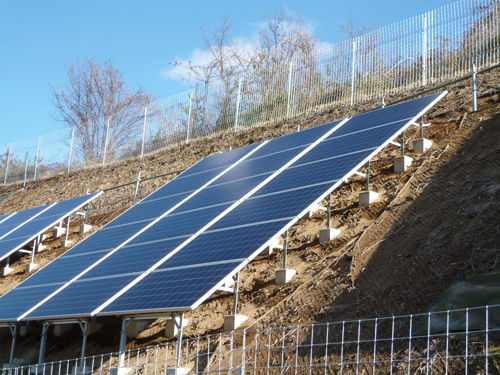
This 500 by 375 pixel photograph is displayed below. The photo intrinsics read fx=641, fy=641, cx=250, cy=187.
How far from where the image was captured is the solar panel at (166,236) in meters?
11.7

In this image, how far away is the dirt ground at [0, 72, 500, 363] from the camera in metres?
10.5

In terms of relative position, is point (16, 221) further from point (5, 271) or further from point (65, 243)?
point (65, 243)

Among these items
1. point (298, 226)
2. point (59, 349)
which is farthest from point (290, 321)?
point (59, 349)

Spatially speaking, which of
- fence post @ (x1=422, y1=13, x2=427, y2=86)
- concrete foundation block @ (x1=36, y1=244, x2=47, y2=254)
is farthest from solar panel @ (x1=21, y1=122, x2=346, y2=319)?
concrete foundation block @ (x1=36, y1=244, x2=47, y2=254)

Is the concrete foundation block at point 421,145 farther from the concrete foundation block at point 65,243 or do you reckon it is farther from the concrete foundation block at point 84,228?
the concrete foundation block at point 65,243

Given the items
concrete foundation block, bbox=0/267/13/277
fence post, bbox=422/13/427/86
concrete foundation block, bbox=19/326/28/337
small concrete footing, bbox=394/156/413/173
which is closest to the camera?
small concrete footing, bbox=394/156/413/173

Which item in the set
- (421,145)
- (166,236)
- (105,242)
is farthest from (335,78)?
(166,236)

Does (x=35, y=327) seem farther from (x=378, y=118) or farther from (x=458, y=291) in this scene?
(x=458, y=291)

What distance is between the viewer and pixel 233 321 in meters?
11.7

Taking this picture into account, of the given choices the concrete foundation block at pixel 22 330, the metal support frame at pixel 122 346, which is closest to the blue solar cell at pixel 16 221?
the concrete foundation block at pixel 22 330

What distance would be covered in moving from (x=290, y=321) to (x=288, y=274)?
1.60m

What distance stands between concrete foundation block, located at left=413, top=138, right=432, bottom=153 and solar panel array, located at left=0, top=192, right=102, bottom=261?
11179 mm

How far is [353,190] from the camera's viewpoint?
50.8 ft

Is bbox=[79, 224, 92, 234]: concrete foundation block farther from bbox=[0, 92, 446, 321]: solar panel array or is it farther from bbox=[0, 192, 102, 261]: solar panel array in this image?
bbox=[0, 92, 446, 321]: solar panel array
